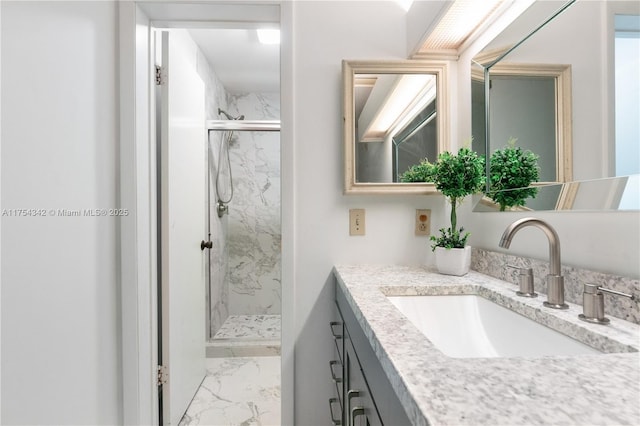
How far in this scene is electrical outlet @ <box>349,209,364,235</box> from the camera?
4.59 ft

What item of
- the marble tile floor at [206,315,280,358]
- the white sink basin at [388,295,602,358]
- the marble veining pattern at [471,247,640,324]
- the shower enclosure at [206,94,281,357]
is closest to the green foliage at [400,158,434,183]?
the marble veining pattern at [471,247,640,324]

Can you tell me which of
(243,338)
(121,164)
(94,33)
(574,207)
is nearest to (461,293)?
(574,207)

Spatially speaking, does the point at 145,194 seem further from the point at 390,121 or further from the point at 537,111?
the point at 537,111

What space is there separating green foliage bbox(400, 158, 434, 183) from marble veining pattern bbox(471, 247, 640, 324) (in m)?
0.41

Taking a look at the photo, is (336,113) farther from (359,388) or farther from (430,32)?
(359,388)

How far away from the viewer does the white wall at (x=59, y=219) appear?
80 cm

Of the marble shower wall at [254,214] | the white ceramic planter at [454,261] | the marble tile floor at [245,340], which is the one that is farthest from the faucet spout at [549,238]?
the marble shower wall at [254,214]

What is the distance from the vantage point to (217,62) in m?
2.55

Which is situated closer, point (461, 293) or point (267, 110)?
point (461, 293)

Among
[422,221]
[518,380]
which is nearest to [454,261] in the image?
[422,221]

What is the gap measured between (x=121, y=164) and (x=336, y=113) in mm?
957

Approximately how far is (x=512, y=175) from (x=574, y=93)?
1.04ft

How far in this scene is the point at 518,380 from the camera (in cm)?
44

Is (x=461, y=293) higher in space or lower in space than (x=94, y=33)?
lower
